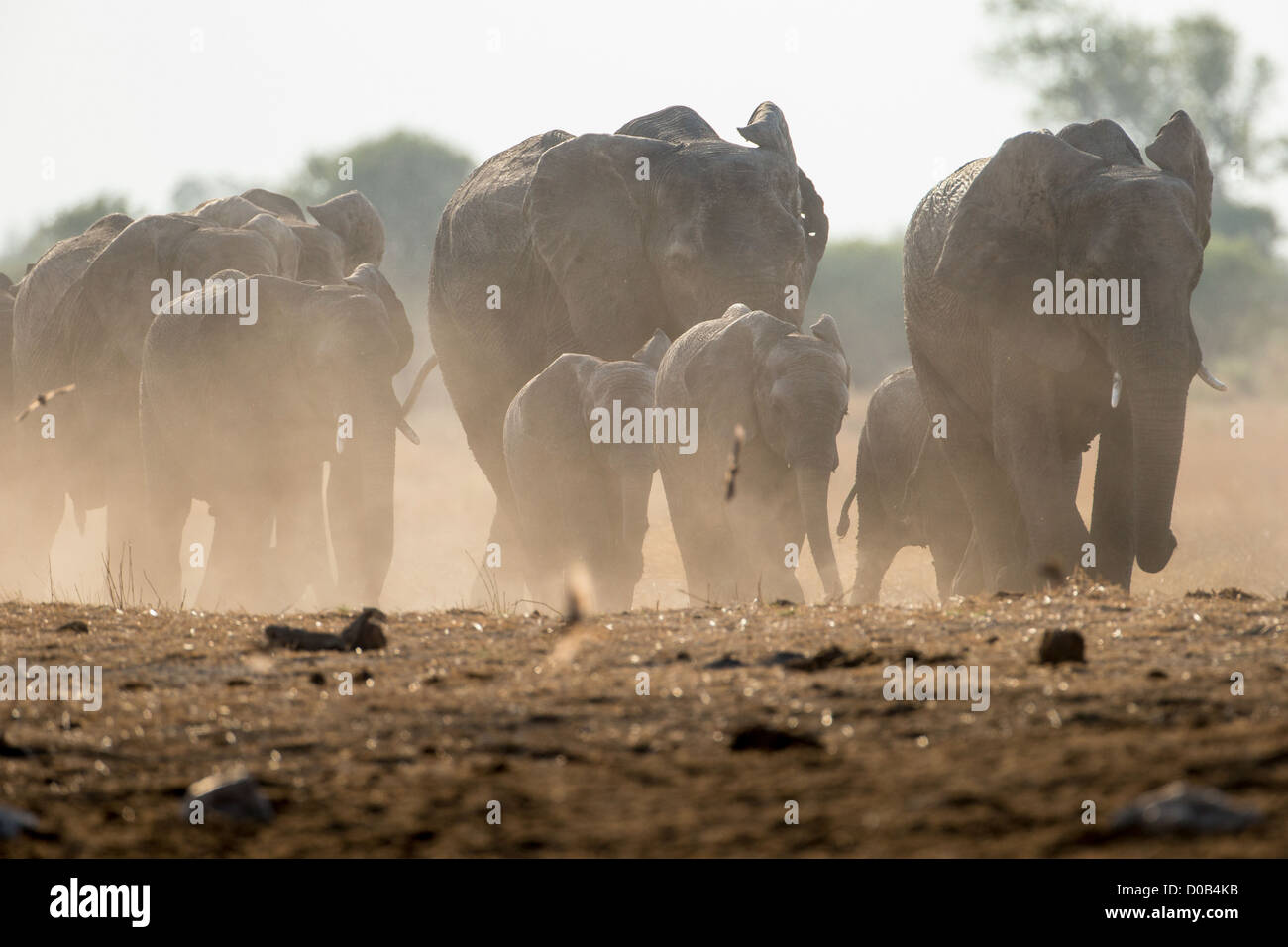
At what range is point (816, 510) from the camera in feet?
30.7

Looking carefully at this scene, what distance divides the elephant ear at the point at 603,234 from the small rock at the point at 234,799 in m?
9.55

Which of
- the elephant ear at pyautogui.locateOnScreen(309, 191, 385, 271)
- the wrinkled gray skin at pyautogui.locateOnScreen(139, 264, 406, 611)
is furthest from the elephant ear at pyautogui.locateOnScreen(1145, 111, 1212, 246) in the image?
the elephant ear at pyautogui.locateOnScreen(309, 191, 385, 271)

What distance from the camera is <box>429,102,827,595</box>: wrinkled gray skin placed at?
12.2 metres

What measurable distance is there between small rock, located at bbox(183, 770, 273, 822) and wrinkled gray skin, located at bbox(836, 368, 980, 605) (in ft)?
27.1

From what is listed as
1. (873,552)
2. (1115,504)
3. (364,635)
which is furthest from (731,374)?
(364,635)

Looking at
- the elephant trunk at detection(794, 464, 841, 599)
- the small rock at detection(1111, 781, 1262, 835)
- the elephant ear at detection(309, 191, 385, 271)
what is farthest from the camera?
the elephant ear at detection(309, 191, 385, 271)

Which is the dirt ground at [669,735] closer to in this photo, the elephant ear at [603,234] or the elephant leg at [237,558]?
the elephant leg at [237,558]

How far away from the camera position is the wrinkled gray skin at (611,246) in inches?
481

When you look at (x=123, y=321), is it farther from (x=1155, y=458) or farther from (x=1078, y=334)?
(x=1155, y=458)

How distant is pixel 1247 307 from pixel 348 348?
40.0m

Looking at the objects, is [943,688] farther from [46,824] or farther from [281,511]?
[281,511]

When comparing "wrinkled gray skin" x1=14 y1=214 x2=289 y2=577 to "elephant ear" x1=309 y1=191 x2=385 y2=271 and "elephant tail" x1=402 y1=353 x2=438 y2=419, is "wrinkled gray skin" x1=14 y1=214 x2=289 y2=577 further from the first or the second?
"elephant ear" x1=309 y1=191 x2=385 y2=271

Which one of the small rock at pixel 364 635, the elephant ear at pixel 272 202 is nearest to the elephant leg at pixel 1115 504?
the small rock at pixel 364 635
